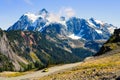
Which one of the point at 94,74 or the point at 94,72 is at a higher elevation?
the point at 94,72

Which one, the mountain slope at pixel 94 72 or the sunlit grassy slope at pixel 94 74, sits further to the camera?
the mountain slope at pixel 94 72

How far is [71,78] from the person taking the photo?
62.1 metres

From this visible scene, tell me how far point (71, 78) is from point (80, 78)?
12.1ft

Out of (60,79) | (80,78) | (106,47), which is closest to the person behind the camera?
(80,78)

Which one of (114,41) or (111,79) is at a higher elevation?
(114,41)

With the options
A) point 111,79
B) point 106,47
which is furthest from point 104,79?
point 106,47

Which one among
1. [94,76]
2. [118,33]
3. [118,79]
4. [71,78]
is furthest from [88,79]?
[118,33]

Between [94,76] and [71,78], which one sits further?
[71,78]

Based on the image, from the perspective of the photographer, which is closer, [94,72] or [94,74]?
[94,74]

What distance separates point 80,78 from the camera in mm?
58812

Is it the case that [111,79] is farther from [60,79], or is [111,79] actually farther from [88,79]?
[60,79]

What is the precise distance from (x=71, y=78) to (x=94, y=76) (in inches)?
285

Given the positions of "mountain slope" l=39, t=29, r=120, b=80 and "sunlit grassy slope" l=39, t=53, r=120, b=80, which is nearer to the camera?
"sunlit grassy slope" l=39, t=53, r=120, b=80

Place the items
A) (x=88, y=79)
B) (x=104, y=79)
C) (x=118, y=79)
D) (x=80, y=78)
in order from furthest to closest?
(x=80, y=78) → (x=88, y=79) → (x=104, y=79) → (x=118, y=79)
